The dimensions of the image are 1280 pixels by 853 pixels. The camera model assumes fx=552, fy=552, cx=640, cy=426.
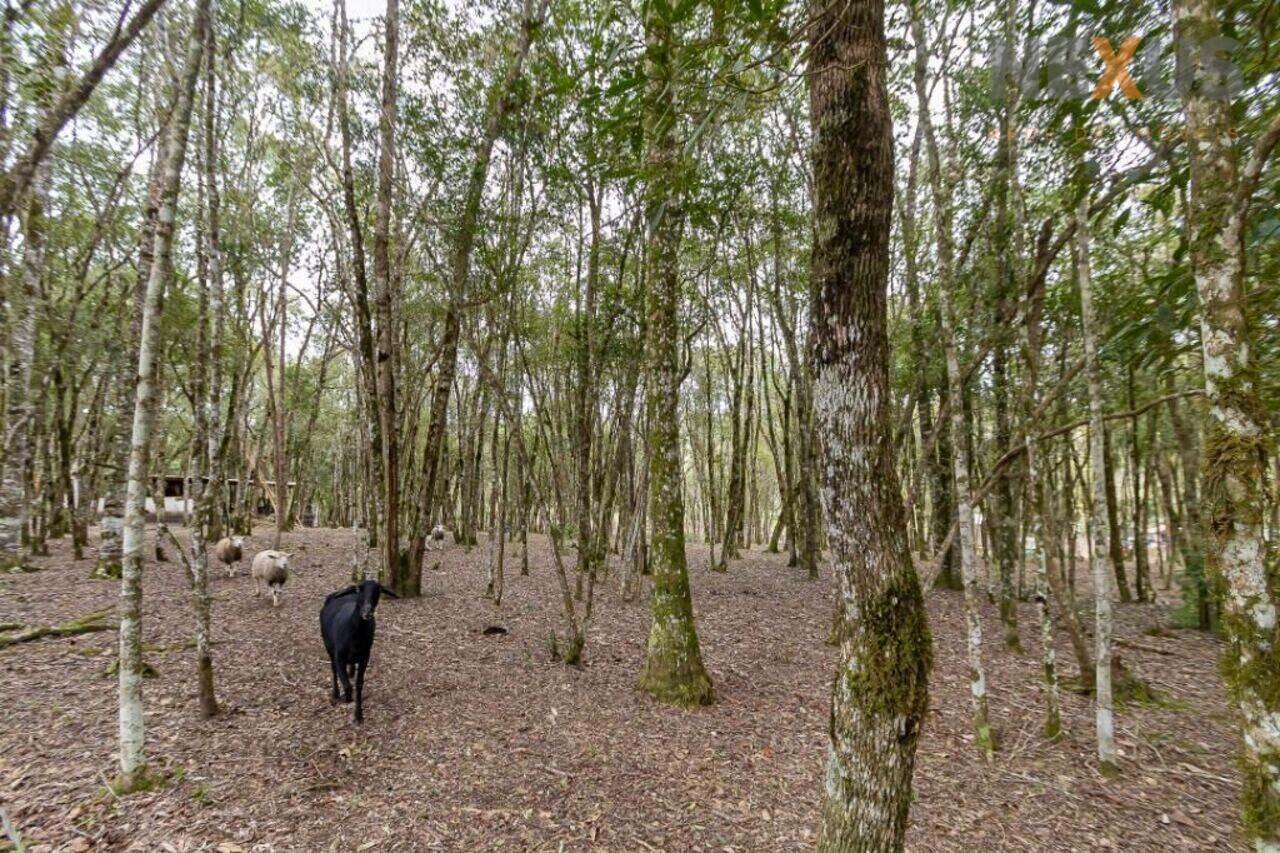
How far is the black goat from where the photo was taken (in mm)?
5148

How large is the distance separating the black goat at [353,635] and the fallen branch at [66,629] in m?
4.10

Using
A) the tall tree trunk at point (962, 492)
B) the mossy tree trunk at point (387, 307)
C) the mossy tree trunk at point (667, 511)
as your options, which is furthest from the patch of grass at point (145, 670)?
the tall tree trunk at point (962, 492)

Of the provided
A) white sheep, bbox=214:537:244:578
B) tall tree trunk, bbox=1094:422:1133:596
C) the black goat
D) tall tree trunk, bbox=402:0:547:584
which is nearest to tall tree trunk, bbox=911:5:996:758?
tall tree trunk, bbox=402:0:547:584

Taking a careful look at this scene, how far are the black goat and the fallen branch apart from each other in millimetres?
4101

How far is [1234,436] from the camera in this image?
2410mm

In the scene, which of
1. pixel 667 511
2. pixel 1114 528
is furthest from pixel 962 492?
pixel 1114 528

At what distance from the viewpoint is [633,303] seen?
35.2ft

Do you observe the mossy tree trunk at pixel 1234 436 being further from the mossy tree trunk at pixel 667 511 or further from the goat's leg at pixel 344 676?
the goat's leg at pixel 344 676

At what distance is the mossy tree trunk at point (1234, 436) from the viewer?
2301 millimetres

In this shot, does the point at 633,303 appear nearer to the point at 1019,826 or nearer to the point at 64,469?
the point at 1019,826

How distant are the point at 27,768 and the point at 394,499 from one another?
537cm

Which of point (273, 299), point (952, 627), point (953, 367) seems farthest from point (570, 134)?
point (273, 299)

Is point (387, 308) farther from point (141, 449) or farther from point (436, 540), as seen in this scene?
point (436, 540)

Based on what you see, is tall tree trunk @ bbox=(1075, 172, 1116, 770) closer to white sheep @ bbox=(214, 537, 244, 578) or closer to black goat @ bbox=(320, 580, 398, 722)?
black goat @ bbox=(320, 580, 398, 722)
